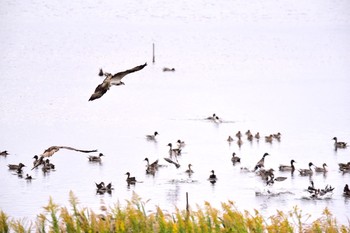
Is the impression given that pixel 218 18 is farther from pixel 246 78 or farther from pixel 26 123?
pixel 26 123

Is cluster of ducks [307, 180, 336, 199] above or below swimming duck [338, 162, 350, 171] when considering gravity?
below

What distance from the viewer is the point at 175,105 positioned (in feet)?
133

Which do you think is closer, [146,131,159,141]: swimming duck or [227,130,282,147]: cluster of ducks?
[227,130,282,147]: cluster of ducks

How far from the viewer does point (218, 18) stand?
92.9 meters

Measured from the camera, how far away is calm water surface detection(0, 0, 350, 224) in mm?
24797

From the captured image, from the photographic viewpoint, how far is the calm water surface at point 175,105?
976 inches

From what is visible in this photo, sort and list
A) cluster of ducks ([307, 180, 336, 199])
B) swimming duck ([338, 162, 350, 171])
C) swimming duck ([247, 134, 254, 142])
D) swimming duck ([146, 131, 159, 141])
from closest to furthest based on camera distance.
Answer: cluster of ducks ([307, 180, 336, 199]) → swimming duck ([338, 162, 350, 171]) → swimming duck ([247, 134, 254, 142]) → swimming duck ([146, 131, 159, 141])

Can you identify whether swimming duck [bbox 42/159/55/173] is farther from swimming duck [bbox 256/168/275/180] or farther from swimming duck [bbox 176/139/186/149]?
swimming duck [bbox 256/168/275/180]

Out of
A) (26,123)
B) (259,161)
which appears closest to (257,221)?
(259,161)

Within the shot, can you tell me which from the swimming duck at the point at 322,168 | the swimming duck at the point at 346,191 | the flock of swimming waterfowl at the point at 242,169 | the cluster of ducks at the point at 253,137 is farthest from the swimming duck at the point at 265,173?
the cluster of ducks at the point at 253,137

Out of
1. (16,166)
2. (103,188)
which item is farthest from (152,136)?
(103,188)

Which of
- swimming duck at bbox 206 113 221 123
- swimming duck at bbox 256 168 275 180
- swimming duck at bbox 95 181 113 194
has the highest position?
swimming duck at bbox 206 113 221 123

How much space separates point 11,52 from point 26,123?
95.8 ft

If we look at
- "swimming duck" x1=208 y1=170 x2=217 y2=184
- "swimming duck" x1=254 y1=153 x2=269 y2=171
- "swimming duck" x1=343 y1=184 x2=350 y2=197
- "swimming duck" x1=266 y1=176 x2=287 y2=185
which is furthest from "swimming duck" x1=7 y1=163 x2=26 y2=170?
"swimming duck" x1=343 y1=184 x2=350 y2=197
